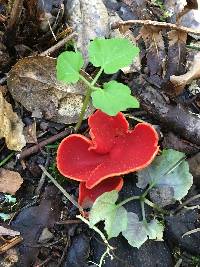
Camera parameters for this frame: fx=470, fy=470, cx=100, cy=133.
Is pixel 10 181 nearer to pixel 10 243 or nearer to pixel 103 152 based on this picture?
pixel 10 243

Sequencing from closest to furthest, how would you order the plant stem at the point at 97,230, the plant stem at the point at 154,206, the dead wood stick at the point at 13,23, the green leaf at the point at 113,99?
the green leaf at the point at 113,99
the plant stem at the point at 97,230
the plant stem at the point at 154,206
the dead wood stick at the point at 13,23

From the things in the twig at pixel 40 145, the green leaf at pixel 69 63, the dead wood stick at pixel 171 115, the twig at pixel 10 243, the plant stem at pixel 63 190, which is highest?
the green leaf at pixel 69 63

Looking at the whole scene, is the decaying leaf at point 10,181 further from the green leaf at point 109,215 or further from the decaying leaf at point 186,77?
the decaying leaf at point 186,77

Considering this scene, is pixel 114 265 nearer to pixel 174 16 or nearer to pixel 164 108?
pixel 164 108

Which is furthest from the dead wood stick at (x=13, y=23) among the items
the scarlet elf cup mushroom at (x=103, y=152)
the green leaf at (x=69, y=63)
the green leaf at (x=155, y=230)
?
the green leaf at (x=155, y=230)

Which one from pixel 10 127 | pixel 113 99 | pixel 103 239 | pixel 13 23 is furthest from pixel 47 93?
pixel 103 239

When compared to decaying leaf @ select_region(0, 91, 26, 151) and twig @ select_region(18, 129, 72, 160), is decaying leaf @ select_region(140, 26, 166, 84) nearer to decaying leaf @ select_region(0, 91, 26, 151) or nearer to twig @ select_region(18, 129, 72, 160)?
twig @ select_region(18, 129, 72, 160)
